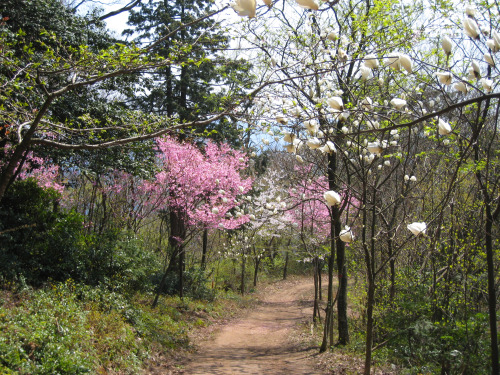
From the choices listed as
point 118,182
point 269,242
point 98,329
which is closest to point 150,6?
point 118,182

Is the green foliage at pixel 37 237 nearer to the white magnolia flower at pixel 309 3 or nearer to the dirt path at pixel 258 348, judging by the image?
the dirt path at pixel 258 348

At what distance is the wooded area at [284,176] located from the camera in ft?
11.7

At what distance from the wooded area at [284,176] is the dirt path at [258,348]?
80 cm

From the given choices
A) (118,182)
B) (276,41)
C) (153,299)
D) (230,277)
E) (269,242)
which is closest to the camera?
(276,41)

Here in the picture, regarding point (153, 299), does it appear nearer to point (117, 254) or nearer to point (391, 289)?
point (117, 254)

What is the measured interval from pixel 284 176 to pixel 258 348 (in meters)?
4.05

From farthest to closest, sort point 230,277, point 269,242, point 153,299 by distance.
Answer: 1. point 269,242
2. point 230,277
3. point 153,299

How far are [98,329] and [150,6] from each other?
1155cm

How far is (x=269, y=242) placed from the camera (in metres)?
21.6

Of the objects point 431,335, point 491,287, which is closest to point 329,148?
point 491,287

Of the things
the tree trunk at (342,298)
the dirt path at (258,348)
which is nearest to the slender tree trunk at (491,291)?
the dirt path at (258,348)

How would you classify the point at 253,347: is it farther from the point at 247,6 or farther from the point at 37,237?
the point at 247,6

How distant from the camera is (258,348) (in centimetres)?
821

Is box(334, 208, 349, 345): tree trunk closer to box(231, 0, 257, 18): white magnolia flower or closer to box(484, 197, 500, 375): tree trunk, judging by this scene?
box(484, 197, 500, 375): tree trunk
